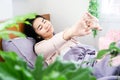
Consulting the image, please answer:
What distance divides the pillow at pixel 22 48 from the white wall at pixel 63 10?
71 centimetres

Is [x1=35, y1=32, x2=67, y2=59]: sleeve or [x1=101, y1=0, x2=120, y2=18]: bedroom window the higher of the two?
[x1=101, y1=0, x2=120, y2=18]: bedroom window

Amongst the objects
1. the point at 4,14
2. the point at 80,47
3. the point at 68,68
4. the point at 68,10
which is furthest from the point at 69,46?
the point at 68,68

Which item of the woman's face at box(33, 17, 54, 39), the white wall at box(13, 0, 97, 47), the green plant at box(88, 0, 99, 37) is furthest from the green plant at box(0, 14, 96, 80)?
the white wall at box(13, 0, 97, 47)

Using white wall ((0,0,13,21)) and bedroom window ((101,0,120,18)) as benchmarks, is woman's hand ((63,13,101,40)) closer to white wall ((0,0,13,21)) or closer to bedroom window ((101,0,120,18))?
white wall ((0,0,13,21))

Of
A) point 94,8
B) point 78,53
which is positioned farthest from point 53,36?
point 94,8

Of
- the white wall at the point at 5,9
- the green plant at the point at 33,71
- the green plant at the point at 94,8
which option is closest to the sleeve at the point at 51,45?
the white wall at the point at 5,9

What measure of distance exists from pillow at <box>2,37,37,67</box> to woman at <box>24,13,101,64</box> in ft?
0.19

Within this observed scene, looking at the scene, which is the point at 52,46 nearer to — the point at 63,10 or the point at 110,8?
the point at 63,10

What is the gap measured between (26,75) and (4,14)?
144 cm

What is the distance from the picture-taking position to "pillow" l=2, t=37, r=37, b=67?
1731mm

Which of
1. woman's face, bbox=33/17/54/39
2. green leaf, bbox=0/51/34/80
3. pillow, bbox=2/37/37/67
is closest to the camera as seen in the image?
green leaf, bbox=0/51/34/80

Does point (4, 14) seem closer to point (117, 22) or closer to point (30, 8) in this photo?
point (30, 8)

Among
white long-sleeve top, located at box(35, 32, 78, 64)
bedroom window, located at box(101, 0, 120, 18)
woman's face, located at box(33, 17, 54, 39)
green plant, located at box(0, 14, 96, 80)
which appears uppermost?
green plant, located at box(0, 14, 96, 80)

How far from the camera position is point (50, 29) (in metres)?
1.95
